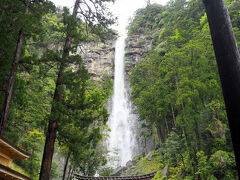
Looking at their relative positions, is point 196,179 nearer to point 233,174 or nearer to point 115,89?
point 233,174

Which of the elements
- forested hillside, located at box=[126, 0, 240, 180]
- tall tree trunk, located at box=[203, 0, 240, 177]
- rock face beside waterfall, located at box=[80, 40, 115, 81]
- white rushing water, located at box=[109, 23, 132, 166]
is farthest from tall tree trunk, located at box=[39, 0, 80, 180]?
rock face beside waterfall, located at box=[80, 40, 115, 81]

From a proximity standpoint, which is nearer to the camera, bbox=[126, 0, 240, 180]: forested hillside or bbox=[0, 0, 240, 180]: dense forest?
bbox=[0, 0, 240, 180]: dense forest

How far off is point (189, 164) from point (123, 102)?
1954 centimetres

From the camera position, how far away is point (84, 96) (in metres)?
7.96

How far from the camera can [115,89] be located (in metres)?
32.5

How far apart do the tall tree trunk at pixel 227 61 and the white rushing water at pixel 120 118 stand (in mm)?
23493

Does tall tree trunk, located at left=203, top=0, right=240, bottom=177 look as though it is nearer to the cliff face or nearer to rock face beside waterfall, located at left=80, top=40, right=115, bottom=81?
the cliff face

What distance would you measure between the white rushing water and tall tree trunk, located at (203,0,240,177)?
23.5 metres

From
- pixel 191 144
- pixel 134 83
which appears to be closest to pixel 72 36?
pixel 191 144

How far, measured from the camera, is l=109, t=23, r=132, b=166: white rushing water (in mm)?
25906

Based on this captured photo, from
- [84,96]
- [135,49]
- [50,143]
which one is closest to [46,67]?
[84,96]

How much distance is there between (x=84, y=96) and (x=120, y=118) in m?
22.0

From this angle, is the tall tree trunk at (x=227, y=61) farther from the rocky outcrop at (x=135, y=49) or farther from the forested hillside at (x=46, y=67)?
the rocky outcrop at (x=135, y=49)

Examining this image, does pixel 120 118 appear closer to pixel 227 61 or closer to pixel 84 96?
pixel 84 96
